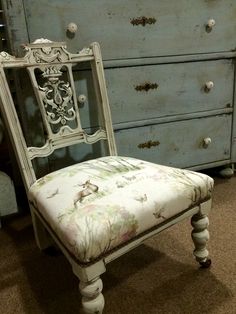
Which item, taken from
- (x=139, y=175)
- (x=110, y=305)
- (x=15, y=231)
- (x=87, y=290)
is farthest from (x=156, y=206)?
(x=15, y=231)

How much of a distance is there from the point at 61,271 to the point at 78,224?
20.5 inches

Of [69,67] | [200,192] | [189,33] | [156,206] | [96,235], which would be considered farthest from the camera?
[189,33]

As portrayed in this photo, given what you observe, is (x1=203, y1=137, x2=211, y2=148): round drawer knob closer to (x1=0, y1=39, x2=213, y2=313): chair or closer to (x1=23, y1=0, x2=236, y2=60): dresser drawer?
(x1=23, y1=0, x2=236, y2=60): dresser drawer

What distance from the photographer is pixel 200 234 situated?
101 centimetres

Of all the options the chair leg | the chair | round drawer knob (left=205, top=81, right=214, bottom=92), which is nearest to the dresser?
round drawer knob (left=205, top=81, right=214, bottom=92)

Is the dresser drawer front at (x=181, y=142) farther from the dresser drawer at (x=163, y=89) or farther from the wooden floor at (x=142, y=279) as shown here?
the wooden floor at (x=142, y=279)

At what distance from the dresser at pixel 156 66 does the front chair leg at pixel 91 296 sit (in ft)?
2.15

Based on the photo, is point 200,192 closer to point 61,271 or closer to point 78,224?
point 78,224

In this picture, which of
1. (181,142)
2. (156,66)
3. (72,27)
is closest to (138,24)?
(156,66)

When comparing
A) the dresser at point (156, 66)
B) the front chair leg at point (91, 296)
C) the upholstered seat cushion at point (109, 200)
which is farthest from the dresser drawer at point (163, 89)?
the front chair leg at point (91, 296)

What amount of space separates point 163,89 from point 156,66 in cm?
11

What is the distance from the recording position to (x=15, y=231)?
4.73 ft

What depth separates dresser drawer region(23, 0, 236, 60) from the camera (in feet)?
3.70

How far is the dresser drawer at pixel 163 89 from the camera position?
1.31 m
